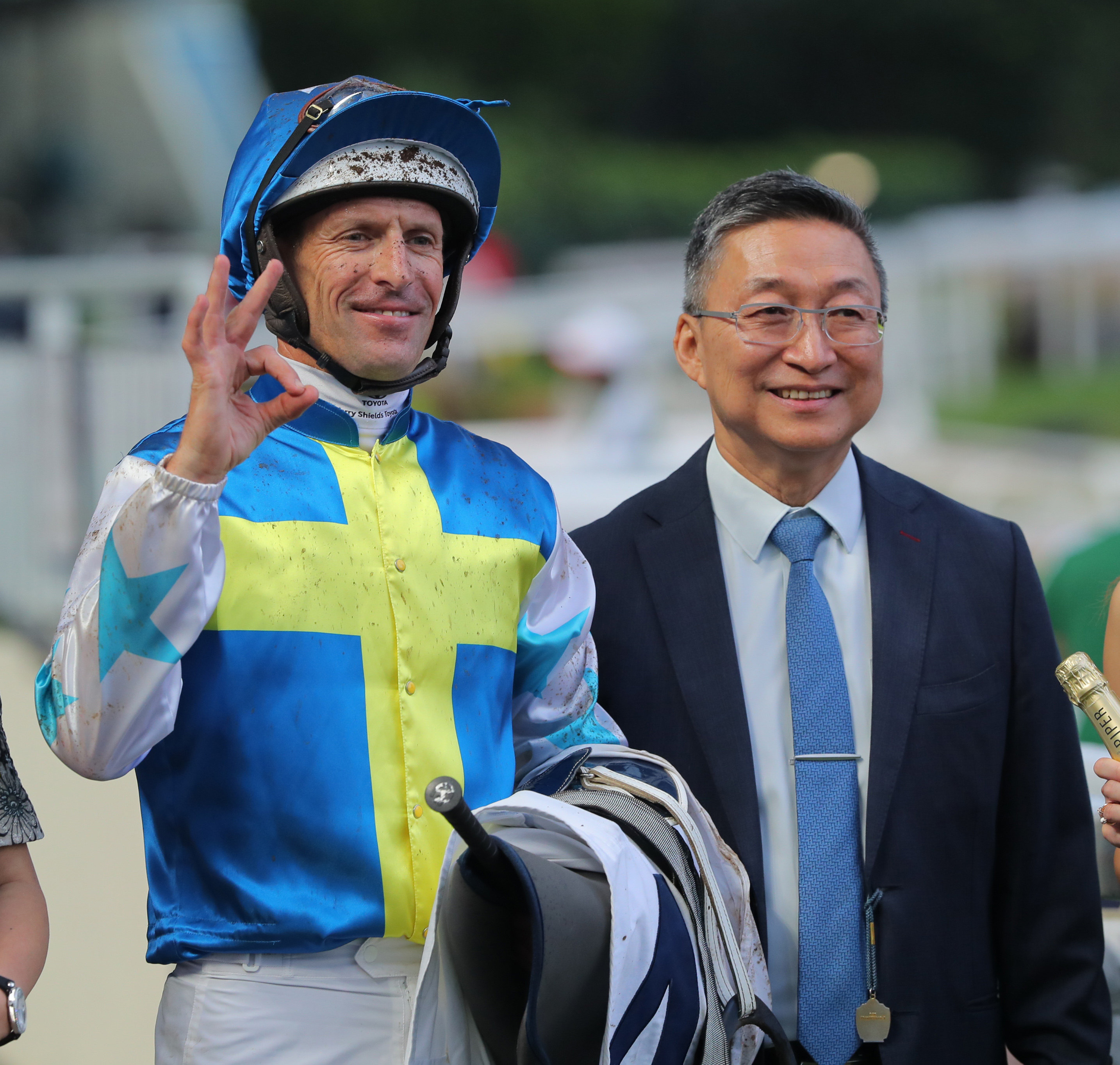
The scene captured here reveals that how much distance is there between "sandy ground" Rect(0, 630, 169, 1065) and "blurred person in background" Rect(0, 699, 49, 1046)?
2.78 meters

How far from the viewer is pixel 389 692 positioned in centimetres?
193

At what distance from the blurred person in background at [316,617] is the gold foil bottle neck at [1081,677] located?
0.68 metres

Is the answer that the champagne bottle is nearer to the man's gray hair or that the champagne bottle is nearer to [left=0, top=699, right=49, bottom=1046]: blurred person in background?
the man's gray hair

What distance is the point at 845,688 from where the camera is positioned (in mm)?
2285

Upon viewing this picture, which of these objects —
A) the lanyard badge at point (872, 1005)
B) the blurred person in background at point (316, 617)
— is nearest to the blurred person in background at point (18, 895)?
the blurred person in background at point (316, 617)

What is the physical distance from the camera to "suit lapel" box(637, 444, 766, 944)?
Result: 221cm

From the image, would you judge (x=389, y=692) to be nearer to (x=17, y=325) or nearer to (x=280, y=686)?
(x=280, y=686)

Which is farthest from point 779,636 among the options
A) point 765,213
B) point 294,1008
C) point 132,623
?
point 132,623

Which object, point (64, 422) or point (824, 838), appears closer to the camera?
point (824, 838)

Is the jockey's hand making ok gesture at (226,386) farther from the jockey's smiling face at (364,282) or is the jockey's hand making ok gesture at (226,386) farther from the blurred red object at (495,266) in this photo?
the blurred red object at (495,266)

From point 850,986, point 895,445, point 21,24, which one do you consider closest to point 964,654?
point 850,986

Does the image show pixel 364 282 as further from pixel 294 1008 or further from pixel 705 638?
pixel 294 1008

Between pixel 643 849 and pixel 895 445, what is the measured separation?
13.5 m

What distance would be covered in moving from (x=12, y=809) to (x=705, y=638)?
3.48ft
